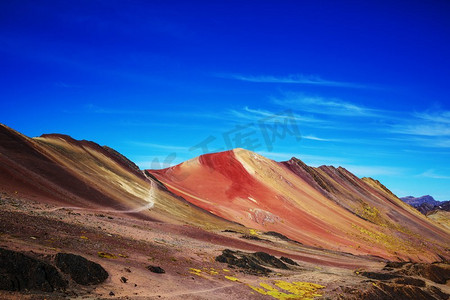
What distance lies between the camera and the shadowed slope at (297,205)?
53.8 metres

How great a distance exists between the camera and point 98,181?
3969 centimetres

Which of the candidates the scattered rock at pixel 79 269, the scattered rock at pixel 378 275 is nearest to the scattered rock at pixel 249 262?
the scattered rock at pixel 378 275

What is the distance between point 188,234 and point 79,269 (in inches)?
763

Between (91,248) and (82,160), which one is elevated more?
(82,160)

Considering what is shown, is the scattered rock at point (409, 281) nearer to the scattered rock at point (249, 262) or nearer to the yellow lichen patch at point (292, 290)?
the scattered rock at point (249, 262)

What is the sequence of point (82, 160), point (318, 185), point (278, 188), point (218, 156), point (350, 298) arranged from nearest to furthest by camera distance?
1. point (350, 298)
2. point (82, 160)
3. point (278, 188)
4. point (218, 156)
5. point (318, 185)

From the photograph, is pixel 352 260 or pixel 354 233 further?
pixel 354 233

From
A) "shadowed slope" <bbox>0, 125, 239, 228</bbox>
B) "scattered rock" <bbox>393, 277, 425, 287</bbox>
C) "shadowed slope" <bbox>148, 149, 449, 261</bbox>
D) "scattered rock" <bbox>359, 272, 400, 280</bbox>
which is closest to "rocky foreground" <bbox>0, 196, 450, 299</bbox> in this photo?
"scattered rock" <bbox>359, 272, 400, 280</bbox>

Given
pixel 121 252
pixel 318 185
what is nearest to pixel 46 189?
pixel 121 252

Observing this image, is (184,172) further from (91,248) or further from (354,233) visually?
(91,248)

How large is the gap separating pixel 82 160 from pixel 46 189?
12.3 meters

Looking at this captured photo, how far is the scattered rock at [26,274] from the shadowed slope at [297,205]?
38579 mm

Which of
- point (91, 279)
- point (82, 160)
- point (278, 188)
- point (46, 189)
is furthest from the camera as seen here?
point (278, 188)

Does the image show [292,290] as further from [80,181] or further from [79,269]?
[80,181]
